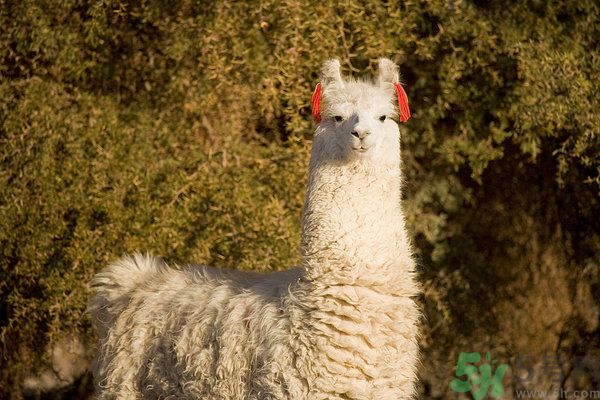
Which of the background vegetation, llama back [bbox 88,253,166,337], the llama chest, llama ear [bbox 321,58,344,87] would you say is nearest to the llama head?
llama ear [bbox 321,58,344,87]

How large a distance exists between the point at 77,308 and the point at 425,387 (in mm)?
3233

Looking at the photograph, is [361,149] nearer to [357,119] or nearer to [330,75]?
[357,119]

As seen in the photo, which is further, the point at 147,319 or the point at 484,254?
the point at 484,254

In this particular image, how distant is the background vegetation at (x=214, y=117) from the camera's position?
6285 mm

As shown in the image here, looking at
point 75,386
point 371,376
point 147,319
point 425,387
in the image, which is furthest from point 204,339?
point 425,387

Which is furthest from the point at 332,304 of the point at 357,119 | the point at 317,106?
the point at 317,106

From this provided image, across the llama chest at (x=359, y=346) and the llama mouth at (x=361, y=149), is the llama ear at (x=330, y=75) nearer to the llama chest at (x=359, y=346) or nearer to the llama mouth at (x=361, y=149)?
the llama mouth at (x=361, y=149)

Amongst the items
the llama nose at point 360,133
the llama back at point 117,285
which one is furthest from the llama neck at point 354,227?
the llama back at point 117,285

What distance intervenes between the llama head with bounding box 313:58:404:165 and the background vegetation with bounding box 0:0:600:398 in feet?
7.71

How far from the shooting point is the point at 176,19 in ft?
21.9

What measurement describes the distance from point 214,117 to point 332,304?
143 inches

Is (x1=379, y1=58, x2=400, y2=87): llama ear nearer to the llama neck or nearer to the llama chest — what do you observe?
the llama neck

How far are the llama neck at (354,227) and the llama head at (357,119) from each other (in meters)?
0.05

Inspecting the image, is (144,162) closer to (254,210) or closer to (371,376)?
(254,210)
